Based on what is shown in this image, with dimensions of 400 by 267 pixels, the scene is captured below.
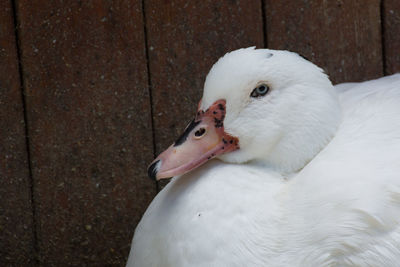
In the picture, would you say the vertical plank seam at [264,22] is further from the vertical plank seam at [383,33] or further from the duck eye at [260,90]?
the duck eye at [260,90]

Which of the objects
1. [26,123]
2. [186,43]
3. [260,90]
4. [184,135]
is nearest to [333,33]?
[186,43]

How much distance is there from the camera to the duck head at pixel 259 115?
1429 millimetres

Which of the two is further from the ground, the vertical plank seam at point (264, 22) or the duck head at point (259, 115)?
the vertical plank seam at point (264, 22)

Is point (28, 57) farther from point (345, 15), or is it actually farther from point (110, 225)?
point (345, 15)

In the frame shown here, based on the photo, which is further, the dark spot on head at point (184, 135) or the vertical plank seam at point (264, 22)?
the vertical plank seam at point (264, 22)

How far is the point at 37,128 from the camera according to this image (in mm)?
1952

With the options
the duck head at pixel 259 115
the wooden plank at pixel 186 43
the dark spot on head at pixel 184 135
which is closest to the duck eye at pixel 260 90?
the duck head at pixel 259 115

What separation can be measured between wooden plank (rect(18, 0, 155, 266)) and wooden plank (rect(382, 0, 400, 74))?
783 mm

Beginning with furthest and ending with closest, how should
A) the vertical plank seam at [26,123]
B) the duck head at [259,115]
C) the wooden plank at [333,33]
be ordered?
the wooden plank at [333,33], the vertical plank seam at [26,123], the duck head at [259,115]

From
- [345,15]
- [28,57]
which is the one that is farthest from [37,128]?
[345,15]

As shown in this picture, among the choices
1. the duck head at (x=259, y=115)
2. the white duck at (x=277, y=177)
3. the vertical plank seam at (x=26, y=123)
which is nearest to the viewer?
the white duck at (x=277, y=177)

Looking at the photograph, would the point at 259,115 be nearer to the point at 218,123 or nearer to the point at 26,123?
the point at 218,123

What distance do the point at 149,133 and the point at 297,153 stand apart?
67 centimetres

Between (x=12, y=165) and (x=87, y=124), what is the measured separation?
0.85 feet
